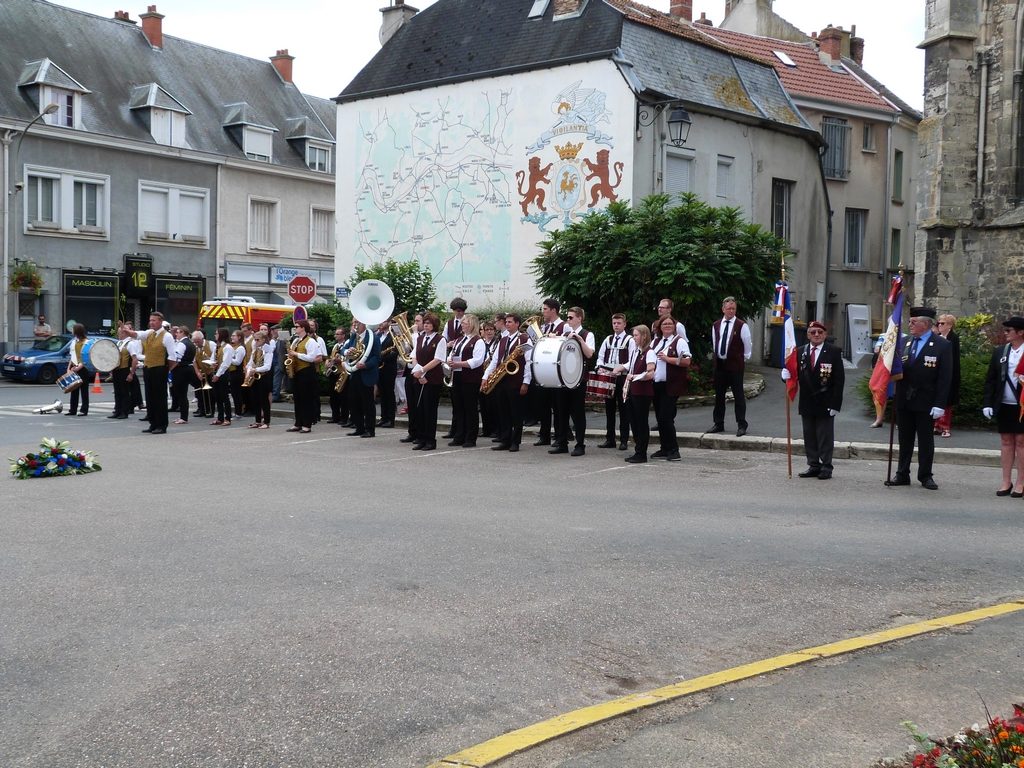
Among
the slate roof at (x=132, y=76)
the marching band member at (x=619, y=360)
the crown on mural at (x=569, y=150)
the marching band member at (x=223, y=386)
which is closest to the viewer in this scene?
the marching band member at (x=619, y=360)

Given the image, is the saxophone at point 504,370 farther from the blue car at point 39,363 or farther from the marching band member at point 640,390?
the blue car at point 39,363

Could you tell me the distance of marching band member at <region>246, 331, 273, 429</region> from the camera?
19172mm

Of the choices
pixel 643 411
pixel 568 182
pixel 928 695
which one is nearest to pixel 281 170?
pixel 568 182

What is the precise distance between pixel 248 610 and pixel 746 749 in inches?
123

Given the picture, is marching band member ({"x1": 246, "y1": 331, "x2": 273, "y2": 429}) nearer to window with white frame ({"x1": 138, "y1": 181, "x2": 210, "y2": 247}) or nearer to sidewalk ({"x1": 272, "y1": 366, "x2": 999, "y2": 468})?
sidewalk ({"x1": 272, "y1": 366, "x2": 999, "y2": 468})

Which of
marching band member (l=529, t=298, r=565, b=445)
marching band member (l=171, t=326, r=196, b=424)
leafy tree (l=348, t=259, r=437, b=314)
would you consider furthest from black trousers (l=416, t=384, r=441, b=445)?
leafy tree (l=348, t=259, r=437, b=314)

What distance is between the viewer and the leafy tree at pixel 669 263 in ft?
63.6

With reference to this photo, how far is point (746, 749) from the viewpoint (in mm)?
4152

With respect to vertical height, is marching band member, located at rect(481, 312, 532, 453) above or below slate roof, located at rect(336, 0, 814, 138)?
below

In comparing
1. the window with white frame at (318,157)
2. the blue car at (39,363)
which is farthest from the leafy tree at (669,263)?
the window with white frame at (318,157)

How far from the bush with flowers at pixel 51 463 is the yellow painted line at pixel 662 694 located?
9552mm

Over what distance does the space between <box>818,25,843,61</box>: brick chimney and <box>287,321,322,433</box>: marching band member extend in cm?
3087

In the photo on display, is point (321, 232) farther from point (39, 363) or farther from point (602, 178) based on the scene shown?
point (602, 178)

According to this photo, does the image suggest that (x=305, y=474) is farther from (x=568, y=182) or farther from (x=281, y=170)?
(x=281, y=170)
